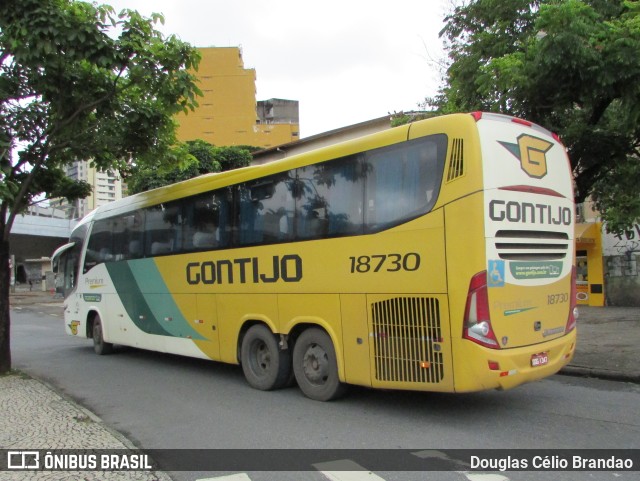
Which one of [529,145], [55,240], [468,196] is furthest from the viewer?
[55,240]

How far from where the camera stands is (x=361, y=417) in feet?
20.8

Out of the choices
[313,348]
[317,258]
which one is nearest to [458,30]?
[317,258]

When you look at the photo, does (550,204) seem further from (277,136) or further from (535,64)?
(277,136)

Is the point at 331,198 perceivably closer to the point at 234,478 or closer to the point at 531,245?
the point at 531,245

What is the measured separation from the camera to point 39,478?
4445mm

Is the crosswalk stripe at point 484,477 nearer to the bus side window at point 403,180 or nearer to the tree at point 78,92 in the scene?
the bus side window at point 403,180

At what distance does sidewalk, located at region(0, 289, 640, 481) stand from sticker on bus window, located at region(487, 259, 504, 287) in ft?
11.7

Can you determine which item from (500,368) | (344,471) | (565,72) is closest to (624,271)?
(565,72)

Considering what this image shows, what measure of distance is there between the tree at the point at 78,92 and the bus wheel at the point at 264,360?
3944 mm

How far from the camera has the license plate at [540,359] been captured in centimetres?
582

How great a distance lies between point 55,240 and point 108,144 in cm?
5064

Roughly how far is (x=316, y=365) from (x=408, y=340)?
1.72m

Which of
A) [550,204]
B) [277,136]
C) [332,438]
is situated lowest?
[332,438]

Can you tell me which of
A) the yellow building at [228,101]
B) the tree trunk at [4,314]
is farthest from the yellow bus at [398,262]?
the yellow building at [228,101]
